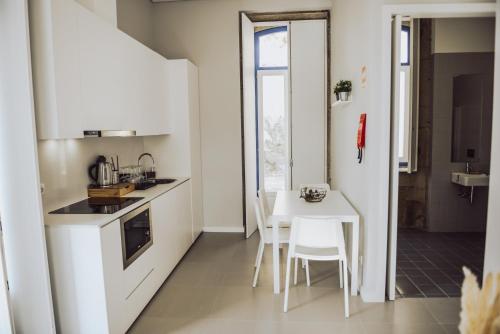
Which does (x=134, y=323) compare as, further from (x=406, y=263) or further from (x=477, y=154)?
(x=477, y=154)

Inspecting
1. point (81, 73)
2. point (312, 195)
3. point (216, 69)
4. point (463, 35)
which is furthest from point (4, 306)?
point (463, 35)

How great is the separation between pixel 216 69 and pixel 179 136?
1158mm

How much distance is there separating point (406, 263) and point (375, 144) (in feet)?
5.53

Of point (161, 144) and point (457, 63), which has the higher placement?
point (457, 63)

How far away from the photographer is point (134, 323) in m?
2.69

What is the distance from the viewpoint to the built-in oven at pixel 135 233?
252 centimetres

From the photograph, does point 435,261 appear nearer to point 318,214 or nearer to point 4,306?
point 318,214

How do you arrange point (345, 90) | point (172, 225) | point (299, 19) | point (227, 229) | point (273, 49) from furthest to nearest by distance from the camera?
point (273, 49) → point (227, 229) → point (299, 19) → point (172, 225) → point (345, 90)

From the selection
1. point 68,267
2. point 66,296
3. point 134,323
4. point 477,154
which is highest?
point 477,154

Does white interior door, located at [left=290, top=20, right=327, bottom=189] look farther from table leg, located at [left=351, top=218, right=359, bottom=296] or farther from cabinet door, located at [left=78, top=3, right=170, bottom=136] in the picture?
table leg, located at [left=351, top=218, right=359, bottom=296]

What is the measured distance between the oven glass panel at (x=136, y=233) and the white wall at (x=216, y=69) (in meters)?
2.12

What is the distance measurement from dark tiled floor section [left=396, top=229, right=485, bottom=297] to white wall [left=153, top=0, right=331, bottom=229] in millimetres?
2288

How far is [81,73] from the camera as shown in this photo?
2.47m

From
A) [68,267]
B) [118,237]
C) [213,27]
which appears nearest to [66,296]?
[68,267]
